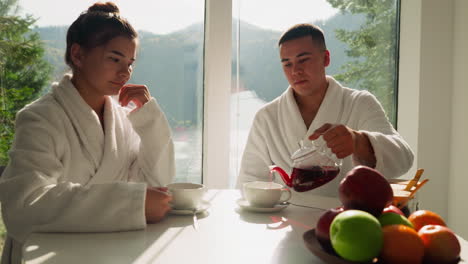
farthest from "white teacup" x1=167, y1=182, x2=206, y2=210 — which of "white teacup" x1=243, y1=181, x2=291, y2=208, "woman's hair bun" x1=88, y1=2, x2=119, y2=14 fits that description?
"woman's hair bun" x1=88, y1=2, x2=119, y2=14

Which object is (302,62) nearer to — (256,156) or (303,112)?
(303,112)

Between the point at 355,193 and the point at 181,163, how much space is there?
1.64 metres

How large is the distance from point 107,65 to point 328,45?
1.48 meters

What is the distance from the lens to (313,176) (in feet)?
4.02

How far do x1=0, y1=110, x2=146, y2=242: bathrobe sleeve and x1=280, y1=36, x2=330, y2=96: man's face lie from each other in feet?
3.20

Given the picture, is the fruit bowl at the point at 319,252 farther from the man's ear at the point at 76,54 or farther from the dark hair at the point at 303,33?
the dark hair at the point at 303,33

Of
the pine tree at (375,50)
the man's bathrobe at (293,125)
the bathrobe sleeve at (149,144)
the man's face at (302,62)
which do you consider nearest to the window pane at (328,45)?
the pine tree at (375,50)

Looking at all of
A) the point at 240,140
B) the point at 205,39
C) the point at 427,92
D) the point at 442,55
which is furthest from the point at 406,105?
the point at 205,39

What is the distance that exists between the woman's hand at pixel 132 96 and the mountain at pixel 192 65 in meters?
0.67

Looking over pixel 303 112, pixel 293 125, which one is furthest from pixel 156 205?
pixel 303 112

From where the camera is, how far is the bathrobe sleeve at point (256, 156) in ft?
5.79

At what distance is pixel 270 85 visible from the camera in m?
2.39

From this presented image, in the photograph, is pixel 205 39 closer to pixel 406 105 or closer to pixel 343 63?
pixel 343 63

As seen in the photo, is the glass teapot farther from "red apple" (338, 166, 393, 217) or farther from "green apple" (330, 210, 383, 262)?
"green apple" (330, 210, 383, 262)
